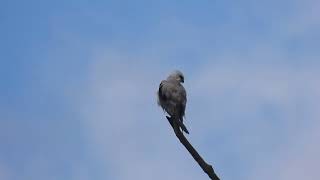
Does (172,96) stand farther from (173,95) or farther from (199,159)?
(199,159)

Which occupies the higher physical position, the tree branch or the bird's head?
the bird's head

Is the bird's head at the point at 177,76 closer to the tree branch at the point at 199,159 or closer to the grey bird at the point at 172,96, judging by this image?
the grey bird at the point at 172,96

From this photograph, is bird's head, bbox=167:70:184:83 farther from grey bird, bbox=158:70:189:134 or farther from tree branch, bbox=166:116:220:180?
tree branch, bbox=166:116:220:180

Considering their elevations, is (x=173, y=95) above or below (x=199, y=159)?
above

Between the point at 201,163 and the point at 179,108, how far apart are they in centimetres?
393

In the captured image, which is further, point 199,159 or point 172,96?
point 172,96

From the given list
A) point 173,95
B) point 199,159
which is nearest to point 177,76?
point 173,95

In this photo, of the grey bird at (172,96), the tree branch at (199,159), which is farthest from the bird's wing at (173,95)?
the tree branch at (199,159)

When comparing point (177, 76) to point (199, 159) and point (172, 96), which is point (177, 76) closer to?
point (172, 96)

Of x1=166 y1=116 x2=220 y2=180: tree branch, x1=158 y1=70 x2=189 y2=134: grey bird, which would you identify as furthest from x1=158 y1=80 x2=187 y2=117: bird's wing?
x1=166 y1=116 x2=220 y2=180: tree branch

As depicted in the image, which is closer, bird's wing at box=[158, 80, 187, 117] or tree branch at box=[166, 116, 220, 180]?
tree branch at box=[166, 116, 220, 180]

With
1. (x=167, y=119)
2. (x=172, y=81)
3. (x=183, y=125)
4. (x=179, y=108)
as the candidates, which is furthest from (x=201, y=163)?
(x=172, y=81)

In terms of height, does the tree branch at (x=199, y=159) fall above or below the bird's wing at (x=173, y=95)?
below

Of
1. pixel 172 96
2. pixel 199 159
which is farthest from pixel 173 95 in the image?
pixel 199 159
